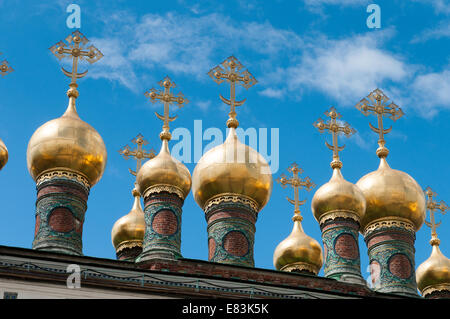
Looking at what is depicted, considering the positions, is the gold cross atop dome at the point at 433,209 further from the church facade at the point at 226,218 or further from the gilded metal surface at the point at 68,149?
the gilded metal surface at the point at 68,149

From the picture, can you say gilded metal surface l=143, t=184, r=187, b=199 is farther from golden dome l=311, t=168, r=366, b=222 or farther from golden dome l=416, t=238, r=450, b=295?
golden dome l=416, t=238, r=450, b=295

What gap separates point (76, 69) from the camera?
81.3 ft

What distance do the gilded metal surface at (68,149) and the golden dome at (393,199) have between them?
5.39m

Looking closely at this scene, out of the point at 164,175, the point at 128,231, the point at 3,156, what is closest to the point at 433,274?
the point at 128,231

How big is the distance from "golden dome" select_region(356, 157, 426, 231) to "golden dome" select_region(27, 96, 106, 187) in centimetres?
542

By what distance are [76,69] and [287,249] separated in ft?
19.2

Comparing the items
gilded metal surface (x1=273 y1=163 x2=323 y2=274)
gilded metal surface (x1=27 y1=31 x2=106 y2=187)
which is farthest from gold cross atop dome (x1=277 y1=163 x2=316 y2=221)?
gilded metal surface (x1=27 y1=31 x2=106 y2=187)

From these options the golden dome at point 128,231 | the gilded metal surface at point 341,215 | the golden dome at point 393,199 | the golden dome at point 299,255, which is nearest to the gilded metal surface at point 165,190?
the golden dome at point 128,231

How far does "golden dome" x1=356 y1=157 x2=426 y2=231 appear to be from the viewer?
80.9ft

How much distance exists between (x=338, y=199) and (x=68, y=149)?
528cm

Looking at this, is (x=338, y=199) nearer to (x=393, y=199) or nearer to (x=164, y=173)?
(x=393, y=199)

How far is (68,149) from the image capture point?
23078mm
